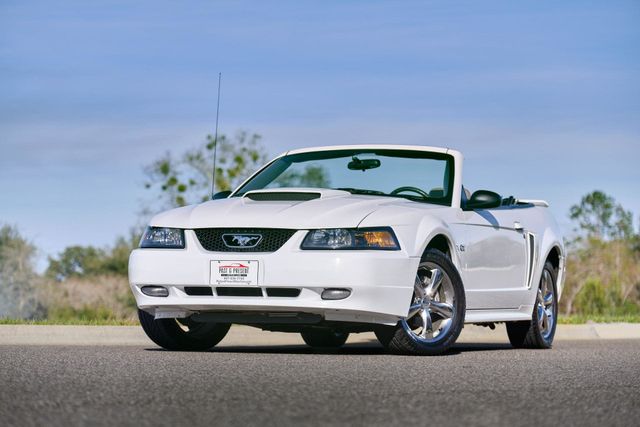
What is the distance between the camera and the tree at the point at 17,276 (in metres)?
54.2

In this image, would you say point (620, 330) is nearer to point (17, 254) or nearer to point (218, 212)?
point (218, 212)

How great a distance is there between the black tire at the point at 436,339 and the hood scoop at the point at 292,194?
945mm

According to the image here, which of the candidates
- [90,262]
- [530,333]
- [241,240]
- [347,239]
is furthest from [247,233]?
[90,262]

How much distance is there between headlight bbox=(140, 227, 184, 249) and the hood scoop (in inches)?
32.9

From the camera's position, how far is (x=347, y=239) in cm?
807

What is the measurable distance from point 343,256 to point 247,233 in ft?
2.40

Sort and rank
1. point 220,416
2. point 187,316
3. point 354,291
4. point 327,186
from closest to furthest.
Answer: point 220,416 → point 354,291 → point 187,316 → point 327,186

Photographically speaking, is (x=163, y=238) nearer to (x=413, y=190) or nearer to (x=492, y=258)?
(x=413, y=190)

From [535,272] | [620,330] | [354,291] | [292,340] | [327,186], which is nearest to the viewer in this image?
[354,291]

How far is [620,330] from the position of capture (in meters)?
14.5

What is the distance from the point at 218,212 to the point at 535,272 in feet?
11.3

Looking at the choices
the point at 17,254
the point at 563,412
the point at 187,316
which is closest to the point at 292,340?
the point at 187,316

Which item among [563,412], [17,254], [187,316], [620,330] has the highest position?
[563,412]

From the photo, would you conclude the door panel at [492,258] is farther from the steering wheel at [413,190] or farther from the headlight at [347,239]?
the headlight at [347,239]
